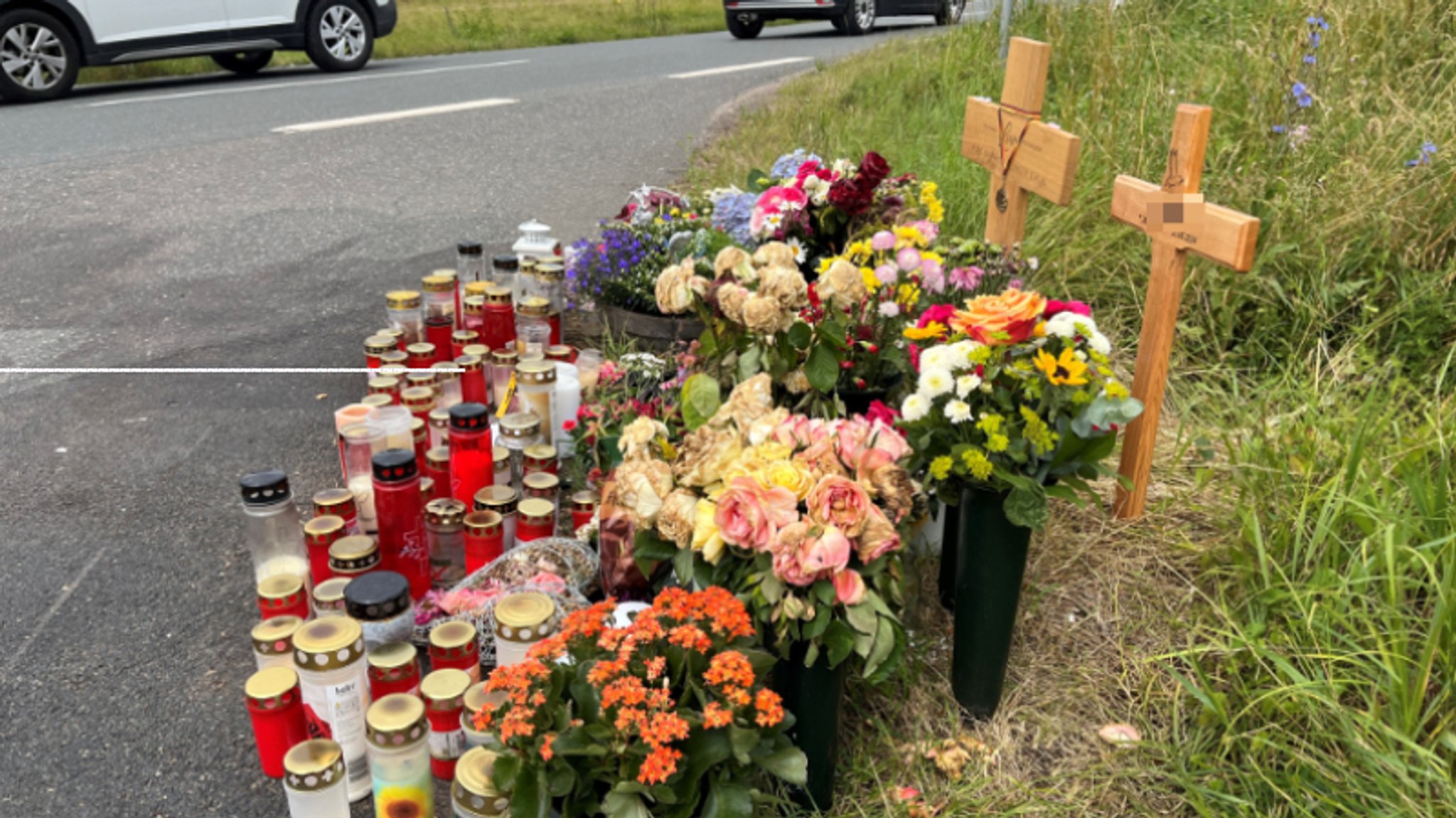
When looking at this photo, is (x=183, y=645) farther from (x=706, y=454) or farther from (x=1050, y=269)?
(x=1050, y=269)

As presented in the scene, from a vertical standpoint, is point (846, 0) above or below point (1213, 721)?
above

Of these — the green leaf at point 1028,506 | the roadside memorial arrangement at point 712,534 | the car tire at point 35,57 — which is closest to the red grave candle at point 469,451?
the roadside memorial arrangement at point 712,534

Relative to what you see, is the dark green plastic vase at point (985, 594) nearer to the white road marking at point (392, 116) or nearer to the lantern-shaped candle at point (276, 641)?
the lantern-shaped candle at point (276, 641)

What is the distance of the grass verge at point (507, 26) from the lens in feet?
34.7

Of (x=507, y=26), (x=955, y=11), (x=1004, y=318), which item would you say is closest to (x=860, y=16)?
(x=507, y=26)

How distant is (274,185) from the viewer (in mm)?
5723

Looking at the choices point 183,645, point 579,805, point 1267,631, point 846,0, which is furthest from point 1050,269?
point 846,0

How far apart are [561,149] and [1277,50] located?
4421mm

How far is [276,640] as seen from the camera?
1.93 m

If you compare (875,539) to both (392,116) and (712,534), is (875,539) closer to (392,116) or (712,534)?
(712,534)

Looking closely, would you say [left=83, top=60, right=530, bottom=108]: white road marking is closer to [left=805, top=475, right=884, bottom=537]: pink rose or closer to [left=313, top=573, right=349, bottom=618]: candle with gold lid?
[left=313, top=573, right=349, bottom=618]: candle with gold lid

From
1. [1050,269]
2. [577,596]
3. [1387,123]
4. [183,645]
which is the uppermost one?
[1387,123]

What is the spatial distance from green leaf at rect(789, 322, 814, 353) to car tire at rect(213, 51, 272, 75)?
9503 millimetres

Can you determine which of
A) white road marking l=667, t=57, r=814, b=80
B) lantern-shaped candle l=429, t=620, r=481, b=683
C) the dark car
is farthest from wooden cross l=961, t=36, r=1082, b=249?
the dark car
